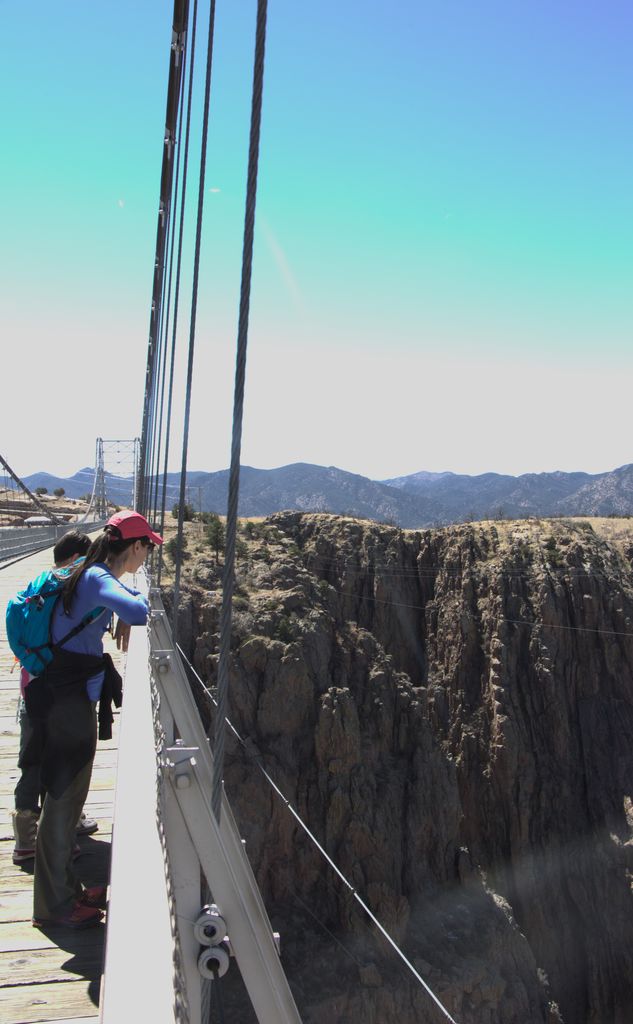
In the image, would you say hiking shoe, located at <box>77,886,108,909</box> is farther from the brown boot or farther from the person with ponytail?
the brown boot

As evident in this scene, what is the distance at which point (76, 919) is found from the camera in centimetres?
276

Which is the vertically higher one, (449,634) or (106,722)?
(106,722)

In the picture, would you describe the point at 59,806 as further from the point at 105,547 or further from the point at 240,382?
the point at 240,382

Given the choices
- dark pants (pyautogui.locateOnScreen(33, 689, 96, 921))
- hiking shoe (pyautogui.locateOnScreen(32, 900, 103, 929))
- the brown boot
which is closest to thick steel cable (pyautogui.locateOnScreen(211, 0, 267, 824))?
dark pants (pyautogui.locateOnScreen(33, 689, 96, 921))

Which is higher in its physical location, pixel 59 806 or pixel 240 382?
pixel 240 382

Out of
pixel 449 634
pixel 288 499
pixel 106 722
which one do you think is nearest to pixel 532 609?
pixel 449 634

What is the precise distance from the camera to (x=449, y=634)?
22328 mm

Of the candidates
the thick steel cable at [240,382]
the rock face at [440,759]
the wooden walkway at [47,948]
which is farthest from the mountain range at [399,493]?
the thick steel cable at [240,382]

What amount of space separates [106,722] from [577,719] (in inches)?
805

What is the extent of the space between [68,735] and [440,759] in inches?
511

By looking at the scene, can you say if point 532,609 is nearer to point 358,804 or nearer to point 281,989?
point 358,804

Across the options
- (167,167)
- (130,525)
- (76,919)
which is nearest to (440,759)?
(167,167)

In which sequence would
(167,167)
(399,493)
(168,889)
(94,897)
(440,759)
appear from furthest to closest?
1. (399,493)
2. (440,759)
3. (167,167)
4. (94,897)
5. (168,889)

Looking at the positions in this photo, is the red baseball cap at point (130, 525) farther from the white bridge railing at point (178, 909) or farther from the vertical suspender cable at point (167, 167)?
the vertical suspender cable at point (167, 167)
